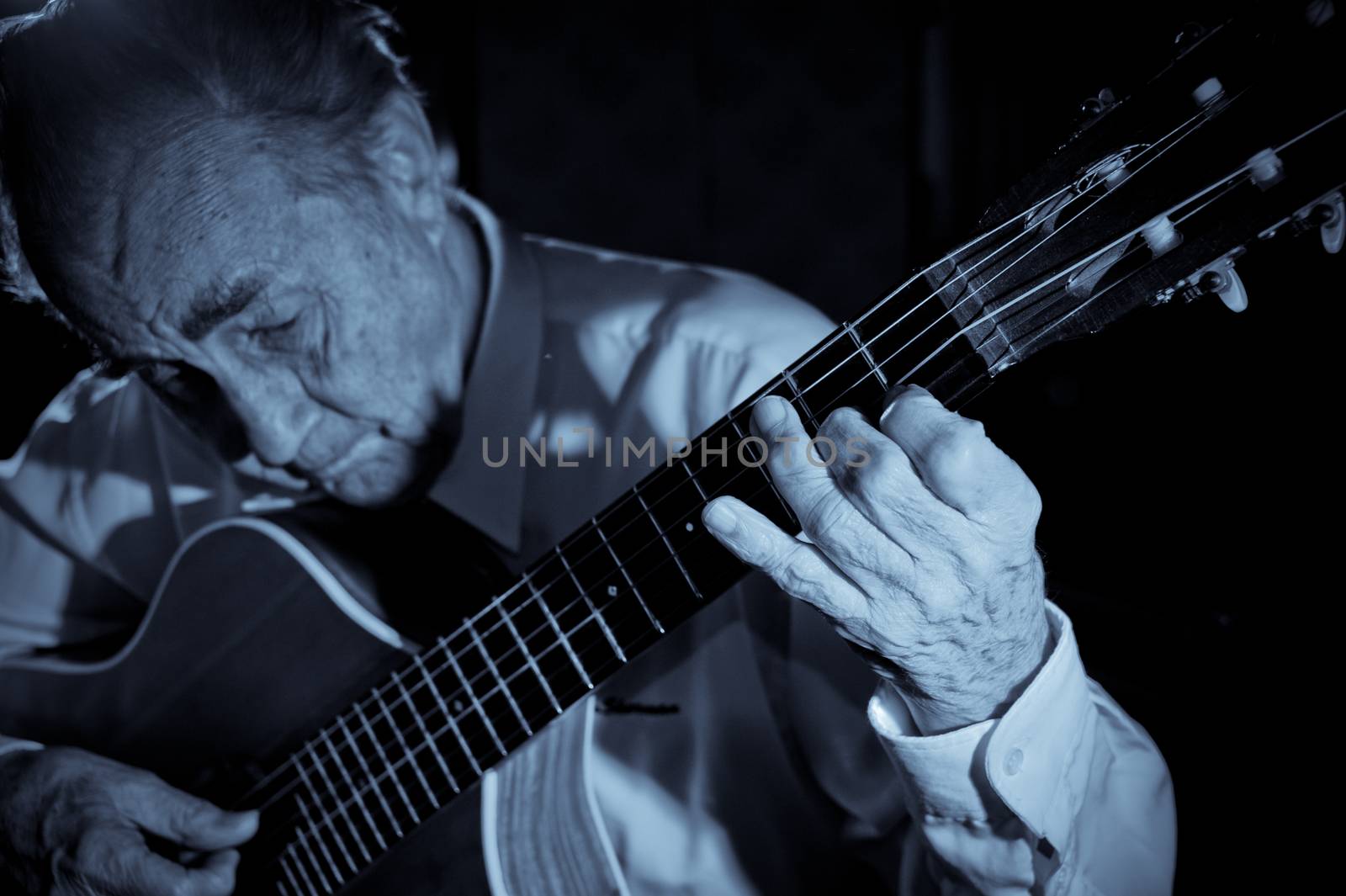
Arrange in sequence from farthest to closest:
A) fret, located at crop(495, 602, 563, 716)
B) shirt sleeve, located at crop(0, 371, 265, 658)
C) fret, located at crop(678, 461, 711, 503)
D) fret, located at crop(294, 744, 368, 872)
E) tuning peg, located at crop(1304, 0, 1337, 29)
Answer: shirt sleeve, located at crop(0, 371, 265, 658) → fret, located at crop(294, 744, 368, 872) → fret, located at crop(495, 602, 563, 716) → fret, located at crop(678, 461, 711, 503) → tuning peg, located at crop(1304, 0, 1337, 29)

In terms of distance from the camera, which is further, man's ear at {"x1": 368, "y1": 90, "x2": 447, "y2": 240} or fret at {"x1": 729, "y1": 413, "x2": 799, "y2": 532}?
man's ear at {"x1": 368, "y1": 90, "x2": 447, "y2": 240}

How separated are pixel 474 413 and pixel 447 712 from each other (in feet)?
1.16

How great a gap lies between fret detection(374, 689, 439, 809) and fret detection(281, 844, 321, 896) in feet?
0.68

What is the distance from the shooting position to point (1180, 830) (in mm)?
1396

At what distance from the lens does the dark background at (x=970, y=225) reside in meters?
1.33

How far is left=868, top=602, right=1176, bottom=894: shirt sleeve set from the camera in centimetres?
61

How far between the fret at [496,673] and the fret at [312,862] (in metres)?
0.31

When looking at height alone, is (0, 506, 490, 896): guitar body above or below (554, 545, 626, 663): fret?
above

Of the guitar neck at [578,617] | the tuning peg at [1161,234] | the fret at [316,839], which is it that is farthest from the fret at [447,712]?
the tuning peg at [1161,234]

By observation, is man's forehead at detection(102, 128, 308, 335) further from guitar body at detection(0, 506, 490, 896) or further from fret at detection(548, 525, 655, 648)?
fret at detection(548, 525, 655, 648)

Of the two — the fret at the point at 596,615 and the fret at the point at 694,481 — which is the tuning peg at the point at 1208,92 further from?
the fret at the point at 596,615

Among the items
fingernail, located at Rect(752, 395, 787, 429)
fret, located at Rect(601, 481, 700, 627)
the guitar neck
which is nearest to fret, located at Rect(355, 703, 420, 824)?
the guitar neck

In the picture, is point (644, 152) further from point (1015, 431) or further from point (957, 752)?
point (957, 752)

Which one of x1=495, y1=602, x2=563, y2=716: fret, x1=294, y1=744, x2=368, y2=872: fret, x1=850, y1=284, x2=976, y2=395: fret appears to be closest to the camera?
x1=850, y1=284, x2=976, y2=395: fret
